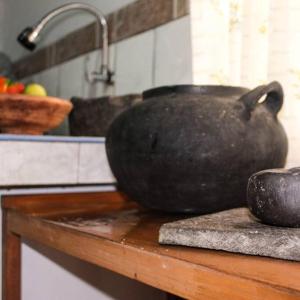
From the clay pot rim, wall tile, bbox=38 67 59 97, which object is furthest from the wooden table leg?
wall tile, bbox=38 67 59 97

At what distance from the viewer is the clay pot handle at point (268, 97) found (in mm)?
682

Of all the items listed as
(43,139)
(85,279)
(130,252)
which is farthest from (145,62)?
(130,252)

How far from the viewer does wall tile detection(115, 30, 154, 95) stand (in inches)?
50.9

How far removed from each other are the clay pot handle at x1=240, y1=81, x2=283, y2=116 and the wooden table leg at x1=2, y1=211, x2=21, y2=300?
50 centimetres

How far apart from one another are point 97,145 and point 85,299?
1.11 feet

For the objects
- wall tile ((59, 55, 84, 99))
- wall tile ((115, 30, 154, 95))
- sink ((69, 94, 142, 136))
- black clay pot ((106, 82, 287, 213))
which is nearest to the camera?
black clay pot ((106, 82, 287, 213))

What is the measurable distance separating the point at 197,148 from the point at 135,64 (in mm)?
769

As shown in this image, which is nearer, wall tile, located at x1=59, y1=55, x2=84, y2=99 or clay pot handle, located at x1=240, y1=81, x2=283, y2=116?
clay pot handle, located at x1=240, y1=81, x2=283, y2=116

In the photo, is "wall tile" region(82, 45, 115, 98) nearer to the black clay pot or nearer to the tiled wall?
the tiled wall

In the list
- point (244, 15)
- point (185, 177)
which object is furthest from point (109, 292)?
point (244, 15)

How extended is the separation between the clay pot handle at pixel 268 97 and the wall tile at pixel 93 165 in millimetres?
379

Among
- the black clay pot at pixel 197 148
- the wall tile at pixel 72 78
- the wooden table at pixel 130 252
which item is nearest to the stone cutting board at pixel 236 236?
the wooden table at pixel 130 252

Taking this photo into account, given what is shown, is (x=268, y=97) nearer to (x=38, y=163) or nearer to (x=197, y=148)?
(x=197, y=148)

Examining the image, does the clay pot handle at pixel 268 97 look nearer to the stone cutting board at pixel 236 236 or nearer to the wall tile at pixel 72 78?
the stone cutting board at pixel 236 236
